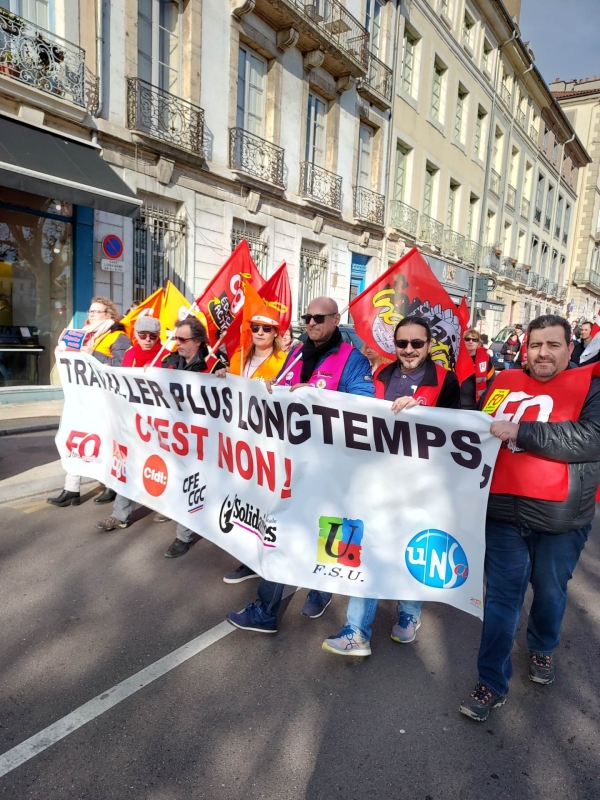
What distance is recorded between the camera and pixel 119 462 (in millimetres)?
4297

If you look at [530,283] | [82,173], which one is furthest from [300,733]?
[530,283]

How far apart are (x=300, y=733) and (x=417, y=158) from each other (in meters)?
22.3

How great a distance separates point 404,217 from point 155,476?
62.0 feet

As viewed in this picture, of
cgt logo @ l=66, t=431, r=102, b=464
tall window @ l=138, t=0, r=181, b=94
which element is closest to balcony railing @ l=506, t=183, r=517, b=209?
tall window @ l=138, t=0, r=181, b=94

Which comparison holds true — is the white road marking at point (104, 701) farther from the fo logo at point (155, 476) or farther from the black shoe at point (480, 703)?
the black shoe at point (480, 703)

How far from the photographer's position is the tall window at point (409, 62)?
19.8 metres

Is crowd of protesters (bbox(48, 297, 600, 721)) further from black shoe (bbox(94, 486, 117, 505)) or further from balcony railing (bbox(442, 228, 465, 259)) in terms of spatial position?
balcony railing (bbox(442, 228, 465, 259))

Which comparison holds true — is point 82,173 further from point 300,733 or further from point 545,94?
point 545,94

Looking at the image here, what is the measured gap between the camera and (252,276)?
5.78 metres

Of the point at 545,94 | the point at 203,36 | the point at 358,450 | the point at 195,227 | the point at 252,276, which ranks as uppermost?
the point at 545,94

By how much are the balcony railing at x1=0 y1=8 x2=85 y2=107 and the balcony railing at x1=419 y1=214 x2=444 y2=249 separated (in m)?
14.9

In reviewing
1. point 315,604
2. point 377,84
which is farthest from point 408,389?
point 377,84

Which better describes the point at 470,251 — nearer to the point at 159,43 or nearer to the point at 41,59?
the point at 159,43

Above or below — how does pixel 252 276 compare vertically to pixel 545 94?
below
